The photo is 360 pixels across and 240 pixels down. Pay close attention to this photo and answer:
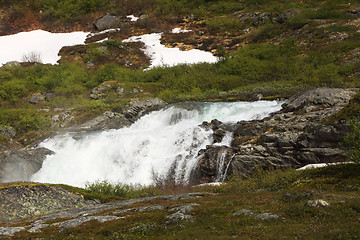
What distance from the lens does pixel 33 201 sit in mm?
16719

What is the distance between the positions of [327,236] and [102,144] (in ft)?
92.2

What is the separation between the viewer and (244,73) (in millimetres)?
51312

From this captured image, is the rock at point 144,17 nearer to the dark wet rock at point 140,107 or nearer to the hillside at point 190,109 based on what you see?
the hillside at point 190,109

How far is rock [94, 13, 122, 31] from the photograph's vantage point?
3337 inches

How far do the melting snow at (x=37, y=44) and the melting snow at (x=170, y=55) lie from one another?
73.4 ft

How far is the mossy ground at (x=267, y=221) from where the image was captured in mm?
7734

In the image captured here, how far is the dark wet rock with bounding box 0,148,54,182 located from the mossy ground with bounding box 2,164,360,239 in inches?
738

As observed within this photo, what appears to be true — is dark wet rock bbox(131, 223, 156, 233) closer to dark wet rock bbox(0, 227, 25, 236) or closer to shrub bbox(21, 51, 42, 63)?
dark wet rock bbox(0, 227, 25, 236)

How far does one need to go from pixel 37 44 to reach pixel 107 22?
2265 centimetres

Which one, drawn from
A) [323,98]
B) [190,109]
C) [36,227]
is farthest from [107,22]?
[36,227]

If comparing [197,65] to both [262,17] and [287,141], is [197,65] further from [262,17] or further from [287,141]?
[287,141]

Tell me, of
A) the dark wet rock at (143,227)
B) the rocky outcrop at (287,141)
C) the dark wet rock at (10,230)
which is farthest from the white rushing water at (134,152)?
the dark wet rock at (10,230)

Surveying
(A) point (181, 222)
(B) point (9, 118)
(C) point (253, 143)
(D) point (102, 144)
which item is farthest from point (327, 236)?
(B) point (9, 118)

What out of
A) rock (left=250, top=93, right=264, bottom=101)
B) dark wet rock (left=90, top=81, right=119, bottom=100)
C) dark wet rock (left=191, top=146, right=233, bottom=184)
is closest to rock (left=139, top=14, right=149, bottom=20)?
dark wet rock (left=90, top=81, right=119, bottom=100)
